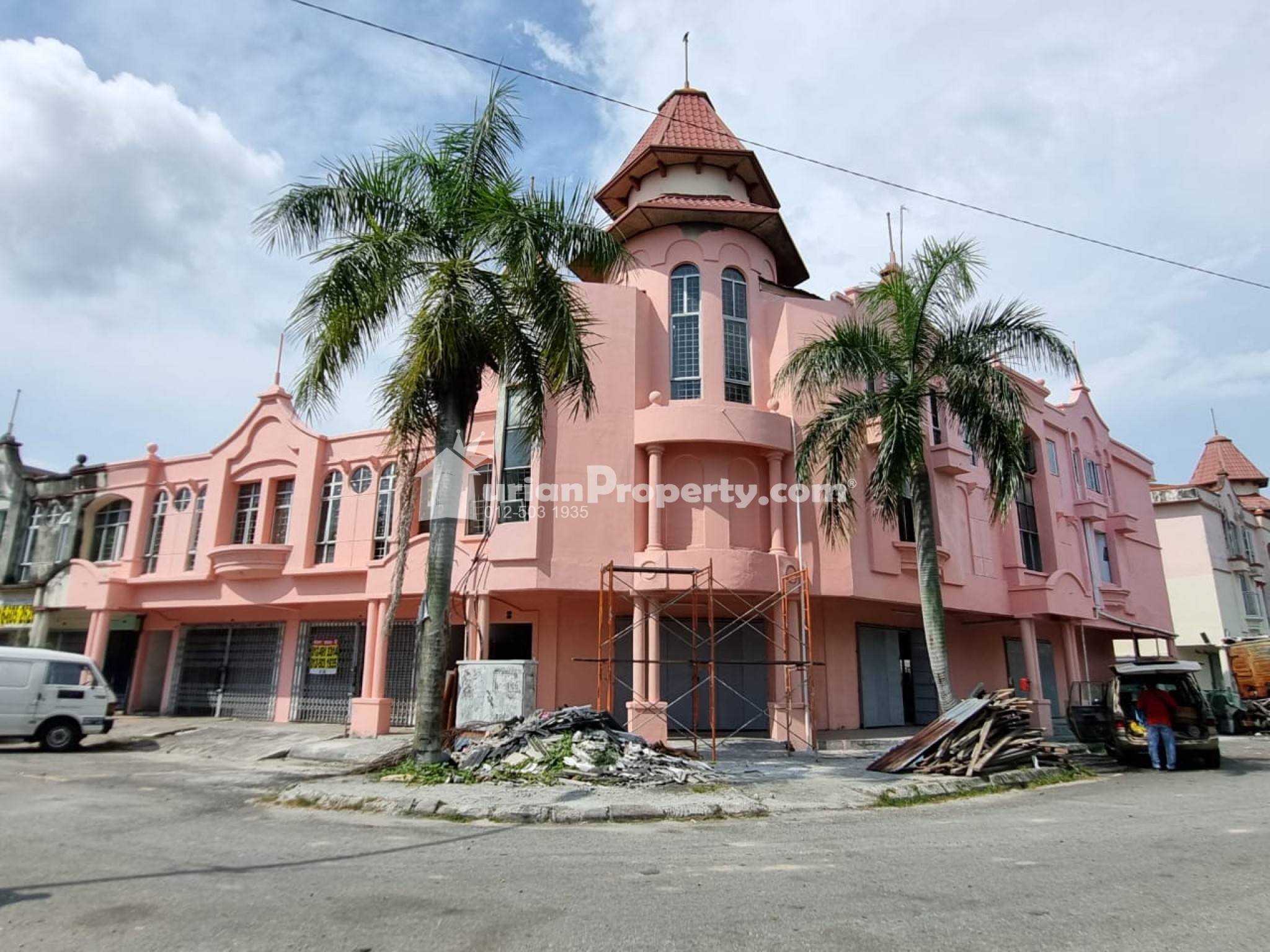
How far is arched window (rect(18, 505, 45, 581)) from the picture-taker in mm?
25906

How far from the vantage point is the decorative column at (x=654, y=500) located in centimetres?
1653

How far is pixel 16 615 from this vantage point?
24.9 metres

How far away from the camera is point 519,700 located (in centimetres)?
1323

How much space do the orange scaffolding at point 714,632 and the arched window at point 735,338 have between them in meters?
4.34

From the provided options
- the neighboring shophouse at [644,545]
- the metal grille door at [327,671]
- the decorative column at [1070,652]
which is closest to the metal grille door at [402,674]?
the neighboring shophouse at [644,545]

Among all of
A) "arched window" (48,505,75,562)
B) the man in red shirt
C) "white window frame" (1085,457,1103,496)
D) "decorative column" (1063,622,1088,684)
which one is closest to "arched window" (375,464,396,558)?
"arched window" (48,505,75,562)

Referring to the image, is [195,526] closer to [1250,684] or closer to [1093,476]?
[1093,476]

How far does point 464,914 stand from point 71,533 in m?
26.2

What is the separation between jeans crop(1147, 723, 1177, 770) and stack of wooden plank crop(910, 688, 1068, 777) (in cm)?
167

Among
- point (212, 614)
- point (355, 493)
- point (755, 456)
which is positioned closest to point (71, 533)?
point (212, 614)

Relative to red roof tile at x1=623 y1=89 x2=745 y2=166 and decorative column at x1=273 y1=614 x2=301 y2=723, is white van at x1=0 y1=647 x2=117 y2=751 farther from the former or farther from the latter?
red roof tile at x1=623 y1=89 x2=745 y2=166

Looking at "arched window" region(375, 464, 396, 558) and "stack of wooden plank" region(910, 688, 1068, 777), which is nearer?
"stack of wooden plank" region(910, 688, 1068, 777)

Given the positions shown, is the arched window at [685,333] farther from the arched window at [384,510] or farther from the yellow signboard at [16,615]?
the yellow signboard at [16,615]

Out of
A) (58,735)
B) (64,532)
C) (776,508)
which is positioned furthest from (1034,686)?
(64,532)
